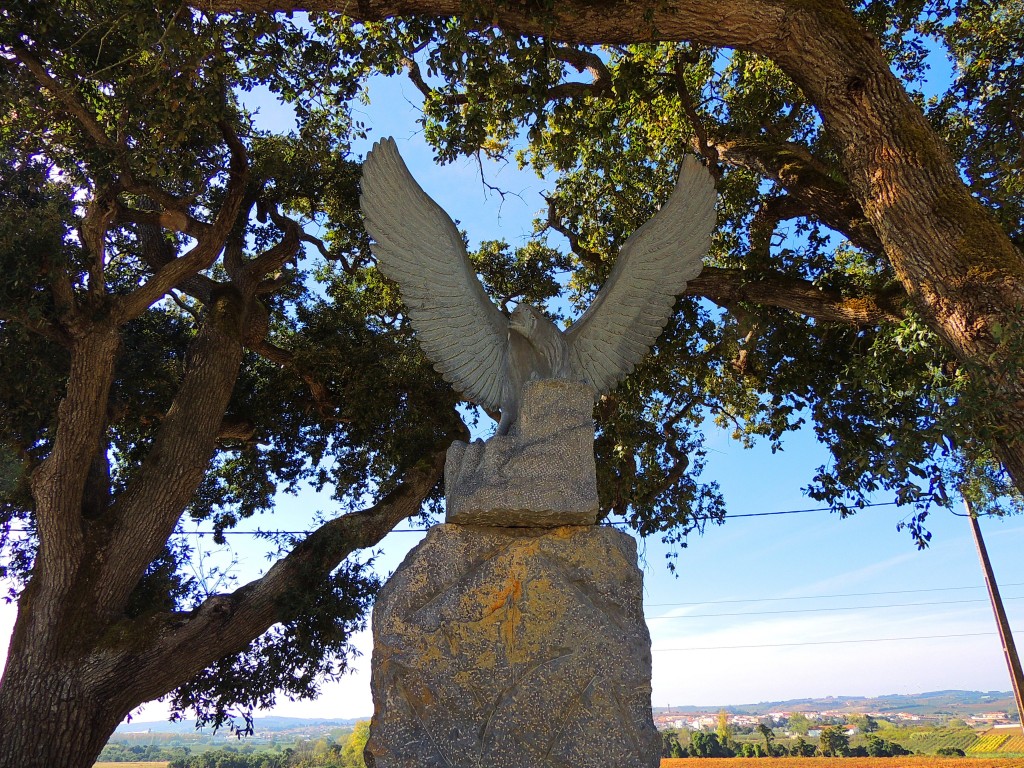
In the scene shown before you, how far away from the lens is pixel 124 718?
21.8 feet

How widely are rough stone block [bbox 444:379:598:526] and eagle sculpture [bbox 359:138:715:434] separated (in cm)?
32

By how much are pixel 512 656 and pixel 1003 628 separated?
8.44 m

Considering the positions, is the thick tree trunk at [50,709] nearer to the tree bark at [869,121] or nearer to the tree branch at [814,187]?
the tree bark at [869,121]

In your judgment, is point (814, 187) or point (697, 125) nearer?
point (814, 187)

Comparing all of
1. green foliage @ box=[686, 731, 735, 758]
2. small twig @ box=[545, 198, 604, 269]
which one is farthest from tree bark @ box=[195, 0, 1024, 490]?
green foliage @ box=[686, 731, 735, 758]

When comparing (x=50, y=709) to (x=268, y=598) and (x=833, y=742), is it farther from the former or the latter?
(x=833, y=742)

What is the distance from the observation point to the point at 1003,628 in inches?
364

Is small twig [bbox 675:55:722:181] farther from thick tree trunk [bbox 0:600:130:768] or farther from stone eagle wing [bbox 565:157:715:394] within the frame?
thick tree trunk [bbox 0:600:130:768]

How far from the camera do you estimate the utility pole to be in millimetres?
8898

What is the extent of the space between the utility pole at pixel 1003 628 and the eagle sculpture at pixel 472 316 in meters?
6.50

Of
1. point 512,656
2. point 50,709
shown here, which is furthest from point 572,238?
point 50,709

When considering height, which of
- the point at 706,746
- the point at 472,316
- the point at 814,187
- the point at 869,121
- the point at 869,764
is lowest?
the point at 706,746

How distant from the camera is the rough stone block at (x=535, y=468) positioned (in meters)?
3.78

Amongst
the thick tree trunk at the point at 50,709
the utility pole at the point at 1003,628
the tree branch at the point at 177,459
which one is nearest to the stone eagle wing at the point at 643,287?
the tree branch at the point at 177,459
